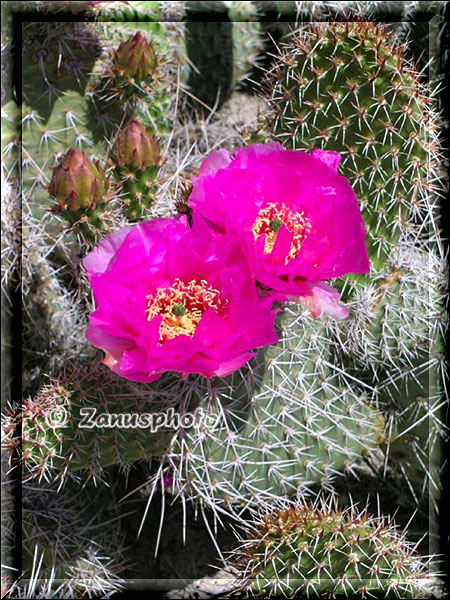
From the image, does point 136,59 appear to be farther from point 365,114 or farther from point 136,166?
point 365,114

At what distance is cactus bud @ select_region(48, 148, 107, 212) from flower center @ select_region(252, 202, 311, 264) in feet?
0.67

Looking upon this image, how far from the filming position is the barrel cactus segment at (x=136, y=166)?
88 centimetres

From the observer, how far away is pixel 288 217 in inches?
30.7

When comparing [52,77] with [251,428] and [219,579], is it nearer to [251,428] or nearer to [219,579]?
[251,428]

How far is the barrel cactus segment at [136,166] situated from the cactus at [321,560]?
0.42m

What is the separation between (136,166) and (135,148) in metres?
0.02

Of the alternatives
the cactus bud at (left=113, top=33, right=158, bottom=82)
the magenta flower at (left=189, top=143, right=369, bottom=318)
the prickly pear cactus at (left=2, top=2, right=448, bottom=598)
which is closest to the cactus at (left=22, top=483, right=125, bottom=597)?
the prickly pear cactus at (left=2, top=2, right=448, bottom=598)

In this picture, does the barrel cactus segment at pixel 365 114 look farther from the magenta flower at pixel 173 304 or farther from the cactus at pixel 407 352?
the magenta flower at pixel 173 304

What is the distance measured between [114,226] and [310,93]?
0.29 meters

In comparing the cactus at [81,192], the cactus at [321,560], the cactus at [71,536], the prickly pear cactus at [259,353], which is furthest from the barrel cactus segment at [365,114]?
the cactus at [71,536]

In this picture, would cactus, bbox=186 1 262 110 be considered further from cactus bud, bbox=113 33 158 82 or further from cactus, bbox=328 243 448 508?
cactus, bbox=328 243 448 508

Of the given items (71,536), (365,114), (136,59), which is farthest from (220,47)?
(71,536)

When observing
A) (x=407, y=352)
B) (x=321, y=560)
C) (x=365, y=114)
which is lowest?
(x=321, y=560)

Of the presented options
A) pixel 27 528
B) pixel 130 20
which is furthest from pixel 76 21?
pixel 27 528
